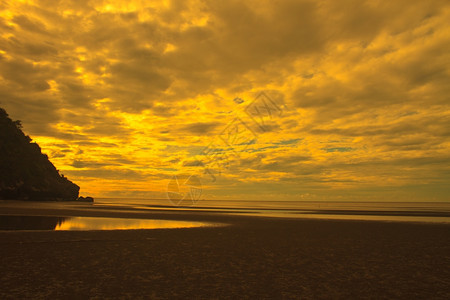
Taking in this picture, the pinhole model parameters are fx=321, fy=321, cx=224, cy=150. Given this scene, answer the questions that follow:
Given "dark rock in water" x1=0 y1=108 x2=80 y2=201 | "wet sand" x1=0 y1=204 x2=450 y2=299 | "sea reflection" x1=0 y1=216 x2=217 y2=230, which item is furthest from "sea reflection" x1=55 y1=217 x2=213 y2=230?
"dark rock in water" x1=0 y1=108 x2=80 y2=201

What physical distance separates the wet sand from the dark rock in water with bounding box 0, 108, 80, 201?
69244mm

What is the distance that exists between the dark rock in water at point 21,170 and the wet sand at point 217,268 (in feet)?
227

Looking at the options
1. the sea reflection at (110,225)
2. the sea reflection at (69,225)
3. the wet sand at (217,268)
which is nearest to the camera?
the wet sand at (217,268)

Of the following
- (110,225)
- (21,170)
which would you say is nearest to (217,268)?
(110,225)

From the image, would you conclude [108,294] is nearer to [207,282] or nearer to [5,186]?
[207,282]

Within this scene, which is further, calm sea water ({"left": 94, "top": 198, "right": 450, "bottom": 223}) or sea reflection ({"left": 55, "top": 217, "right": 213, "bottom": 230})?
calm sea water ({"left": 94, "top": 198, "right": 450, "bottom": 223})

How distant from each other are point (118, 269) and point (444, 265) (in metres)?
12.0

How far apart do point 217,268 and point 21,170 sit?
8605 cm

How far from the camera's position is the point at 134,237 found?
61.9ft

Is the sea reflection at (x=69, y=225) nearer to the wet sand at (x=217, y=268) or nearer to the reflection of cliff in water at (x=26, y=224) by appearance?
the reflection of cliff in water at (x=26, y=224)

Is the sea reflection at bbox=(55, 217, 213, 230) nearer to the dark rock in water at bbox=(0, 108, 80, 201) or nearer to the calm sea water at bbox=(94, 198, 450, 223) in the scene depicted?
the calm sea water at bbox=(94, 198, 450, 223)

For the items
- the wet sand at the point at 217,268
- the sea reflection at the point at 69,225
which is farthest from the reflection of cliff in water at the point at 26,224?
the wet sand at the point at 217,268

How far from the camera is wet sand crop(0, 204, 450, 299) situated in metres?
8.38

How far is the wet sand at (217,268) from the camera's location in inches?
330
